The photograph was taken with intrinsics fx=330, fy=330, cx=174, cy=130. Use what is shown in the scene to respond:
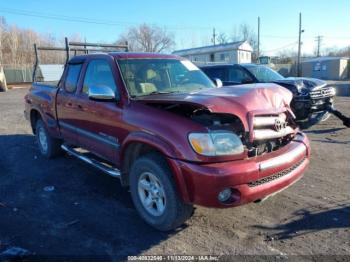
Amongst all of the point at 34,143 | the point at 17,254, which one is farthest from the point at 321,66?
the point at 17,254

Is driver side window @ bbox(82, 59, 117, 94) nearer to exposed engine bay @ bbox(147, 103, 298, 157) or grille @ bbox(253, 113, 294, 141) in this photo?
exposed engine bay @ bbox(147, 103, 298, 157)

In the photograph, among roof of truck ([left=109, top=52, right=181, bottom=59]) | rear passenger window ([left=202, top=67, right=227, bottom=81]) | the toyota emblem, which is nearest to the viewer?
the toyota emblem

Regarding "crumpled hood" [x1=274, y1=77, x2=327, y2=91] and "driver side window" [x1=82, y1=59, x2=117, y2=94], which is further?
"crumpled hood" [x1=274, y1=77, x2=327, y2=91]

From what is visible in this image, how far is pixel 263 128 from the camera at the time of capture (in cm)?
356

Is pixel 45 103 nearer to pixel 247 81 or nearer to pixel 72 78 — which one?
pixel 72 78

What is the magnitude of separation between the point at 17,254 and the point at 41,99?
12.7 feet

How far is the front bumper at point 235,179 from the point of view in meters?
3.07

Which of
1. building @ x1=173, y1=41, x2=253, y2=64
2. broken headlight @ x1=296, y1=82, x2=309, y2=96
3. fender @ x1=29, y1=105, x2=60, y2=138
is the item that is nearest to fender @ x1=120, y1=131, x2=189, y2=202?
fender @ x1=29, y1=105, x2=60, y2=138

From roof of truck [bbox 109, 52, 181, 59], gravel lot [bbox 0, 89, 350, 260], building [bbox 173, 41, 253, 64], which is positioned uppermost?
building [bbox 173, 41, 253, 64]

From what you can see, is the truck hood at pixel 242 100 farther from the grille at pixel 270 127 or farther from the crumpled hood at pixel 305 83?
the crumpled hood at pixel 305 83

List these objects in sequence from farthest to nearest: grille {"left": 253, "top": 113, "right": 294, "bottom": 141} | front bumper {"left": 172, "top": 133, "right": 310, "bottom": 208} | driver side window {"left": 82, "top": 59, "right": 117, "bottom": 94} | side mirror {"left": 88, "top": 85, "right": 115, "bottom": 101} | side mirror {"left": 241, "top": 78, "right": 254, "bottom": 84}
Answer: side mirror {"left": 241, "top": 78, "right": 254, "bottom": 84}, driver side window {"left": 82, "top": 59, "right": 117, "bottom": 94}, side mirror {"left": 88, "top": 85, "right": 115, "bottom": 101}, grille {"left": 253, "top": 113, "right": 294, "bottom": 141}, front bumper {"left": 172, "top": 133, "right": 310, "bottom": 208}

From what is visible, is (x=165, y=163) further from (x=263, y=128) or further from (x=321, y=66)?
(x=321, y=66)

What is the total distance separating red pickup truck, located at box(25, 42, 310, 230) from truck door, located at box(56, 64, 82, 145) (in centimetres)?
35

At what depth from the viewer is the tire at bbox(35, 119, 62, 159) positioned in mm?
6469
